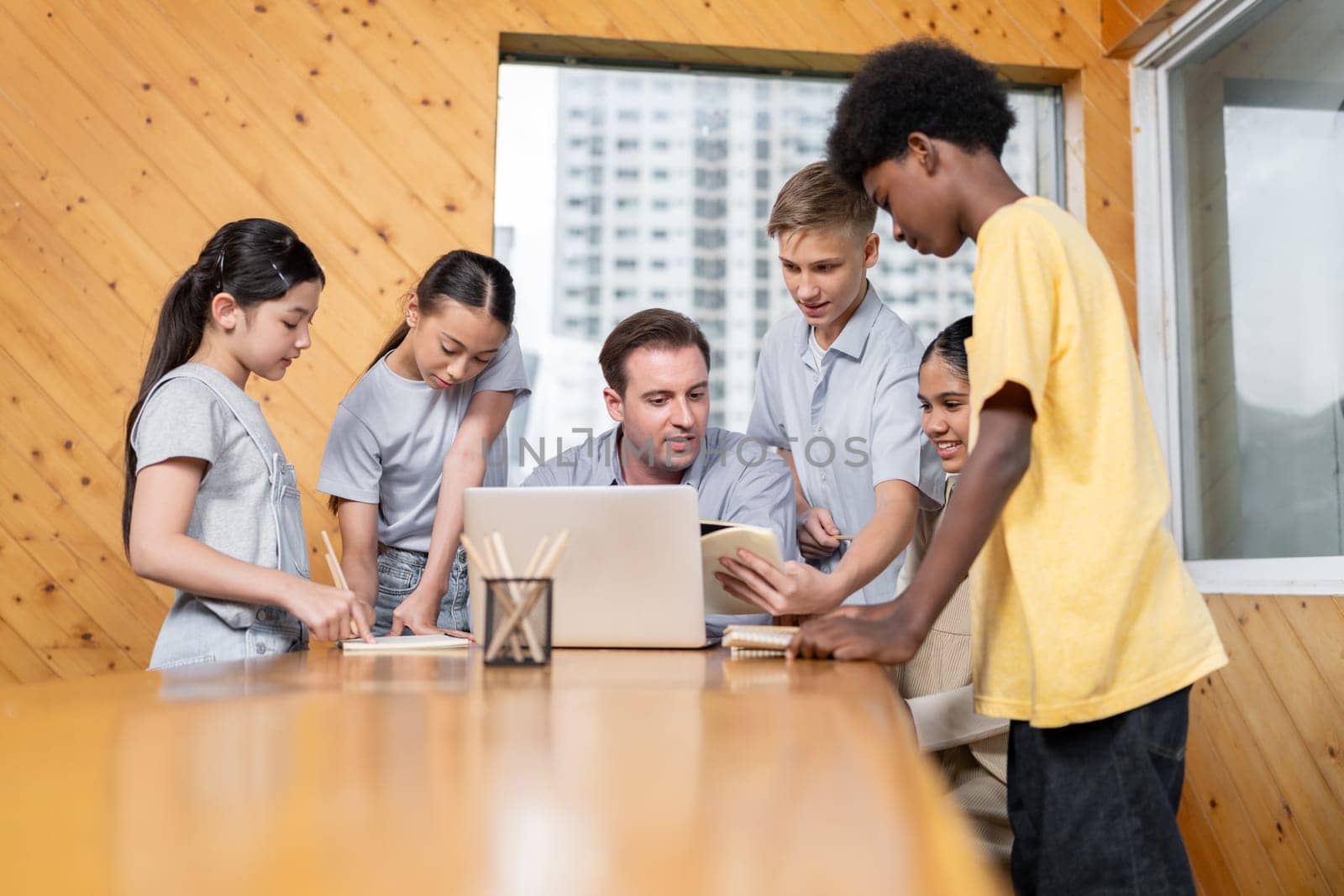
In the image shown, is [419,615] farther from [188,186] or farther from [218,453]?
[188,186]

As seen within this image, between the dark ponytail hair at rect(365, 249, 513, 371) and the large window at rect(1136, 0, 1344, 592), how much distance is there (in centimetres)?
170

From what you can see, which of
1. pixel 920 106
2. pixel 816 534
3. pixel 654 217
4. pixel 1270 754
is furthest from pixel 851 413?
pixel 654 217

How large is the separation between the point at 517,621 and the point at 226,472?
1.93 feet

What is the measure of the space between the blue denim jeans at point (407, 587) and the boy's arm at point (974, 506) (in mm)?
1177

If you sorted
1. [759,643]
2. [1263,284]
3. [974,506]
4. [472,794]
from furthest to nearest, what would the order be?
[1263,284], [759,643], [974,506], [472,794]

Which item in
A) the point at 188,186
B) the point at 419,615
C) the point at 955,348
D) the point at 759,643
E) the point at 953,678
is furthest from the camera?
the point at 188,186

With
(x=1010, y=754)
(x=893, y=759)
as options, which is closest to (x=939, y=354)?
(x=1010, y=754)

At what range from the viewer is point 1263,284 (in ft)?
8.77

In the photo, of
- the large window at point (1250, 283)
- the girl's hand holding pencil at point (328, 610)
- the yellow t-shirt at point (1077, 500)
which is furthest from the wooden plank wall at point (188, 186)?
the yellow t-shirt at point (1077, 500)

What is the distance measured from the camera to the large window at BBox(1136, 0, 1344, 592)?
242 cm

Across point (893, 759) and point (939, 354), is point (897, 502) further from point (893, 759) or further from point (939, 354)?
point (893, 759)

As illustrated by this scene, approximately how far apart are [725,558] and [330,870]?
109 cm

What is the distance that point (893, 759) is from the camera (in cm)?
68

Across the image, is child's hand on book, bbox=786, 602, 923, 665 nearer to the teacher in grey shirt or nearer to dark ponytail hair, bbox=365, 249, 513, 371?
the teacher in grey shirt
